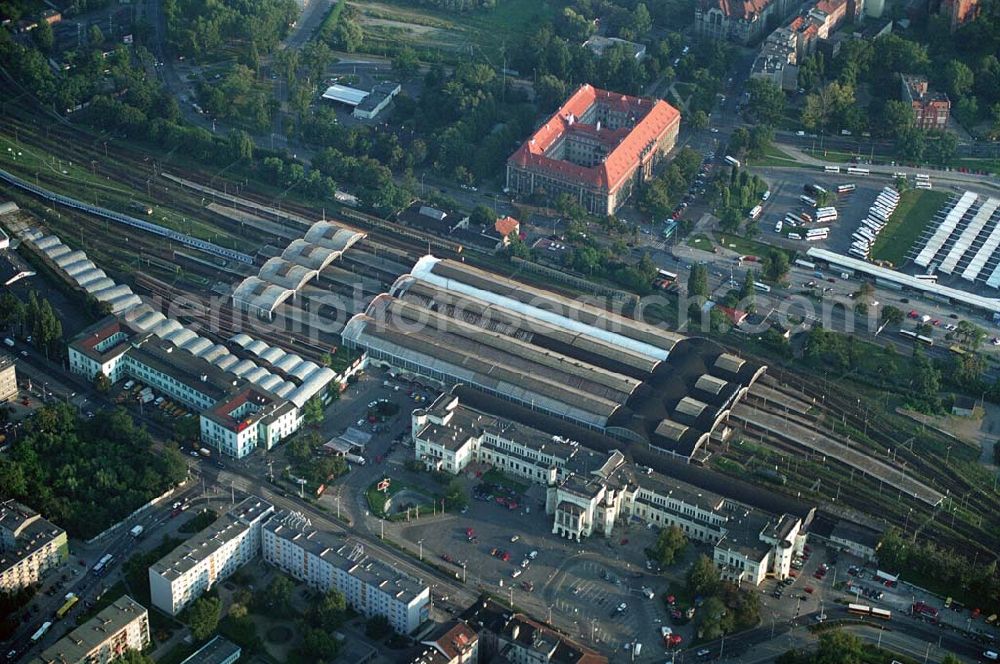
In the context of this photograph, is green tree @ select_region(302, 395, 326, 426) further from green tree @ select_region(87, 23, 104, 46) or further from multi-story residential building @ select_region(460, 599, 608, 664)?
green tree @ select_region(87, 23, 104, 46)

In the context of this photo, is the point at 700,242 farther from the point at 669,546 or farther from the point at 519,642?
the point at 519,642

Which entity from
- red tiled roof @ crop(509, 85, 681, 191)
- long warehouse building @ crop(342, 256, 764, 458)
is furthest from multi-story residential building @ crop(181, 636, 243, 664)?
red tiled roof @ crop(509, 85, 681, 191)

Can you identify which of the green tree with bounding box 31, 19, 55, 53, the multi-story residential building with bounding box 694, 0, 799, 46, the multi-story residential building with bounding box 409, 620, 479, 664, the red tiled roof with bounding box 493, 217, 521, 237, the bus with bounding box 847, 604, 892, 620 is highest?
the multi-story residential building with bounding box 694, 0, 799, 46

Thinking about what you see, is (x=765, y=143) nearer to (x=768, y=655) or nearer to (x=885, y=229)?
(x=885, y=229)

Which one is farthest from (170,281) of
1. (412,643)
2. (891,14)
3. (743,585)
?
(891,14)

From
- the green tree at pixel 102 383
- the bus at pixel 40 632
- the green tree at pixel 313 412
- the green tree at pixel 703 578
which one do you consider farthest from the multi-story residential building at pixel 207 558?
the green tree at pixel 703 578

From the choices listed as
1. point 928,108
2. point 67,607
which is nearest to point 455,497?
point 67,607

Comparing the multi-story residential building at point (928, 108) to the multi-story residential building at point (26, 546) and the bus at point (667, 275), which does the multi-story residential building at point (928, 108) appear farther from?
the multi-story residential building at point (26, 546)
